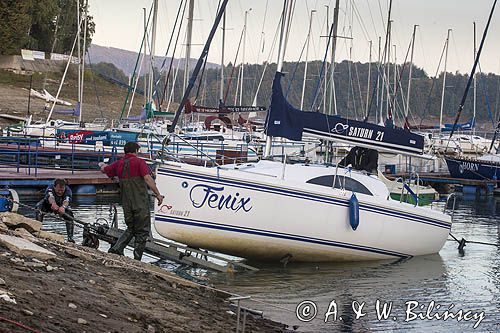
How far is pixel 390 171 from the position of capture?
144 ft

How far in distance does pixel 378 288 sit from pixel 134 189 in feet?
16.3

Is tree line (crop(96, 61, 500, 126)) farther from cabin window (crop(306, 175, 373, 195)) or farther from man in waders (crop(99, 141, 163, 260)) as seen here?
man in waders (crop(99, 141, 163, 260))

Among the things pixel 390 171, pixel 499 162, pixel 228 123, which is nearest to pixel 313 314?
pixel 390 171

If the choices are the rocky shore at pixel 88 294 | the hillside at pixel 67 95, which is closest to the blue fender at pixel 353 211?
the rocky shore at pixel 88 294

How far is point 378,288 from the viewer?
16.9m

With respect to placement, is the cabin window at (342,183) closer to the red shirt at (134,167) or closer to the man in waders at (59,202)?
the red shirt at (134,167)

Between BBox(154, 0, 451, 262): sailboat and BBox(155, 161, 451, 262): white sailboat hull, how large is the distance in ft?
0.06

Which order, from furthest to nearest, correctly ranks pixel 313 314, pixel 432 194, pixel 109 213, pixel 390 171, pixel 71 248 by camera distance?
pixel 390 171
pixel 432 194
pixel 109 213
pixel 313 314
pixel 71 248

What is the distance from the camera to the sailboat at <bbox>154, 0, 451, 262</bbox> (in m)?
16.8

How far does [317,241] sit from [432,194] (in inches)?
452

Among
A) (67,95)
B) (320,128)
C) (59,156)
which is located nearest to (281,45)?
(320,128)

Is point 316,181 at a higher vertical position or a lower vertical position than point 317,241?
higher

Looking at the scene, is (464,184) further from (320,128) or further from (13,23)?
(13,23)

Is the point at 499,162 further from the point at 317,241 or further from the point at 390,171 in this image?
the point at 317,241
